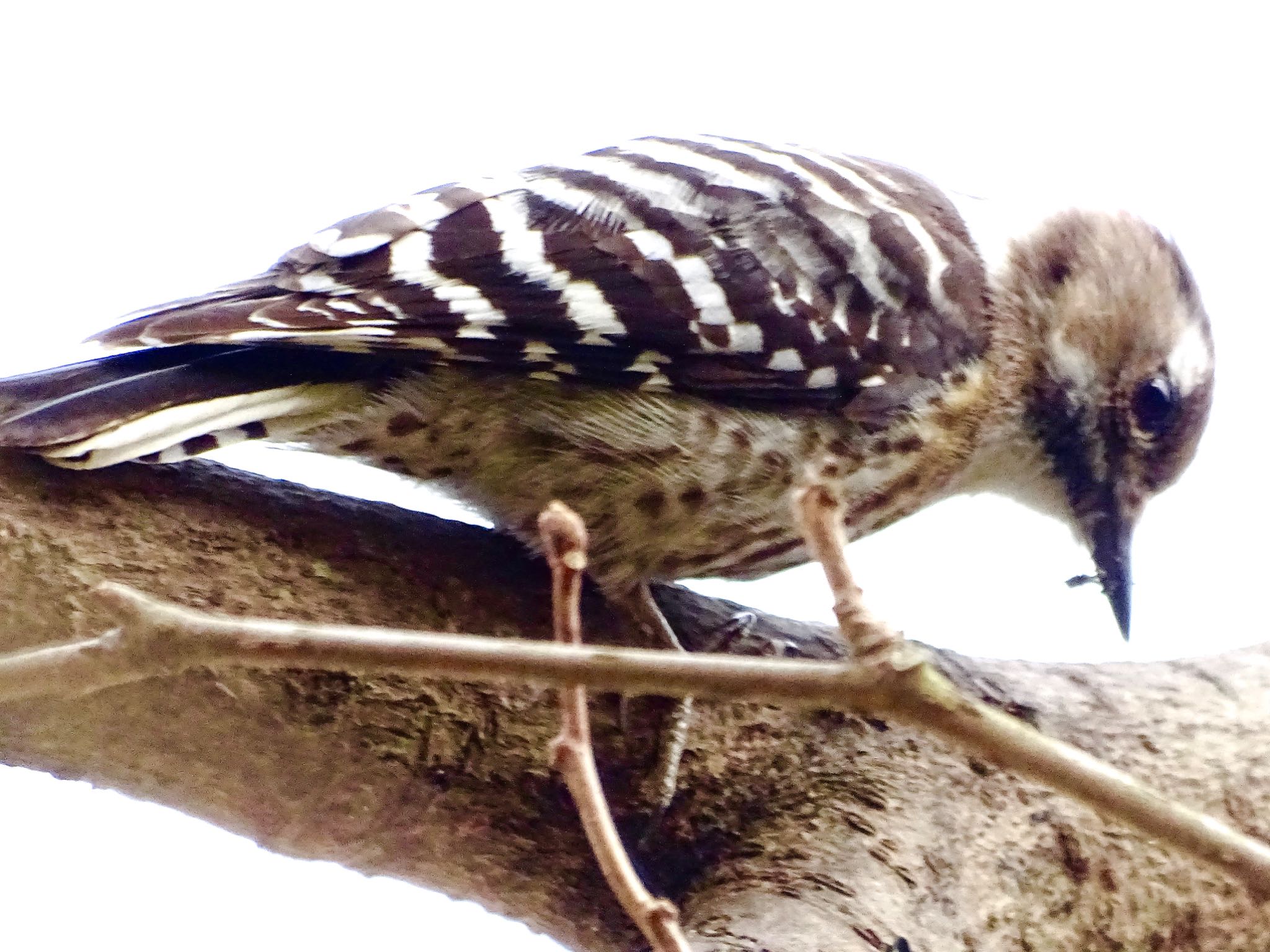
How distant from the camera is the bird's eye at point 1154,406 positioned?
2.21 m

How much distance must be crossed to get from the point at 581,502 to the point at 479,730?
0.32 metres

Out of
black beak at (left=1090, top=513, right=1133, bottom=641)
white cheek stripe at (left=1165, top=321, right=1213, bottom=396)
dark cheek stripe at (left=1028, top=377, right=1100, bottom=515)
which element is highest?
white cheek stripe at (left=1165, top=321, right=1213, bottom=396)

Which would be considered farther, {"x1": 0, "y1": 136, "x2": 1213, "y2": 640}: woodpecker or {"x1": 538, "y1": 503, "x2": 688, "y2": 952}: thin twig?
{"x1": 0, "y1": 136, "x2": 1213, "y2": 640}: woodpecker

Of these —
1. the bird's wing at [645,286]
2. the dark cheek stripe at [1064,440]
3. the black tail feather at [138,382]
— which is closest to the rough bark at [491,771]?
the black tail feather at [138,382]

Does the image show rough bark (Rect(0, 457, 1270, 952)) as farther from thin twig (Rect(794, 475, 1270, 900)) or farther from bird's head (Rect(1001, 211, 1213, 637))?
thin twig (Rect(794, 475, 1270, 900))

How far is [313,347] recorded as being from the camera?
4.94 ft

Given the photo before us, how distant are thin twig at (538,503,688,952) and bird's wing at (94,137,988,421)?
0.75 metres

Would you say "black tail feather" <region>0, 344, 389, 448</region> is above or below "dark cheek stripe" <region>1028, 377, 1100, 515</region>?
above

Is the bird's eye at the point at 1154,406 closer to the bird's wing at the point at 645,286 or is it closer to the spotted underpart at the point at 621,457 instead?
the bird's wing at the point at 645,286

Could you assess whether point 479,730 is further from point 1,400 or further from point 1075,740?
point 1075,740

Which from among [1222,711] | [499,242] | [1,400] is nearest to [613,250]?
[499,242]

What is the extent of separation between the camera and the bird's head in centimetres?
214

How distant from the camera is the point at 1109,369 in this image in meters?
2.18

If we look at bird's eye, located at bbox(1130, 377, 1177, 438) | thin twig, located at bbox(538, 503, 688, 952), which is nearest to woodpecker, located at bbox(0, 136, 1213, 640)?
bird's eye, located at bbox(1130, 377, 1177, 438)
